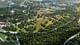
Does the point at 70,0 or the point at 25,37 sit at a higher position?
the point at 70,0

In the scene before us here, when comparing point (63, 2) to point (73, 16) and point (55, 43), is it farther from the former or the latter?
point (55, 43)

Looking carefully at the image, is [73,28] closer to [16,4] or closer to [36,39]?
[36,39]

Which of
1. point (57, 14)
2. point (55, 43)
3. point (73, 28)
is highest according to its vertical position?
point (57, 14)

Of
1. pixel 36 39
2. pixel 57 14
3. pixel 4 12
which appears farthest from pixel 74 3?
pixel 4 12

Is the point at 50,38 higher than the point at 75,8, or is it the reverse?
the point at 75,8

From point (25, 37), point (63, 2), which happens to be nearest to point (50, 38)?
point (25, 37)

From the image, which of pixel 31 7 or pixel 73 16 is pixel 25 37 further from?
pixel 73 16

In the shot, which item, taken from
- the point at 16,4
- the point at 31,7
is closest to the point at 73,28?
the point at 31,7
